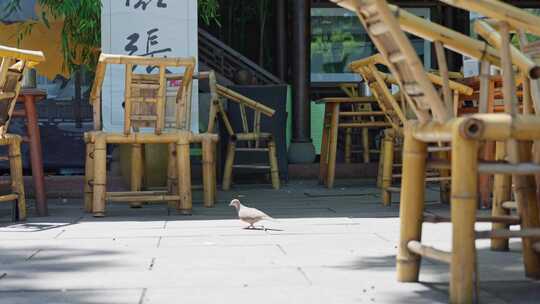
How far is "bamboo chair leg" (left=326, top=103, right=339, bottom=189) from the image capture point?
7.47m

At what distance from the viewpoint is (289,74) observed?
34.4 ft

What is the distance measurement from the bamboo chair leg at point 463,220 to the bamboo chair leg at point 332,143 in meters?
4.76

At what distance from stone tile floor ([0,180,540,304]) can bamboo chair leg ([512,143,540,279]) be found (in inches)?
2.7

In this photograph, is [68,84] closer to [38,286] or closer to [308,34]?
[308,34]

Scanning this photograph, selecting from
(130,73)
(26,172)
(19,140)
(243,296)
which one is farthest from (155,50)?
(243,296)

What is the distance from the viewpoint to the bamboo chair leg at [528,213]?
312 centimetres

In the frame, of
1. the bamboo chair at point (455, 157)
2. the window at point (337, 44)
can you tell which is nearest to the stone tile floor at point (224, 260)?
the bamboo chair at point (455, 157)

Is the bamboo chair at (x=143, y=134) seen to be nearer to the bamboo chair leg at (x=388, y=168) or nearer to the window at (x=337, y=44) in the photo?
the bamboo chair leg at (x=388, y=168)

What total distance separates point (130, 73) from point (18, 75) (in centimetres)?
62

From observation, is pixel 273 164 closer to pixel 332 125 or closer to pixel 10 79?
pixel 332 125

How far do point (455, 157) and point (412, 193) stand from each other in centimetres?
41

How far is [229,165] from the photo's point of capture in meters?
7.59

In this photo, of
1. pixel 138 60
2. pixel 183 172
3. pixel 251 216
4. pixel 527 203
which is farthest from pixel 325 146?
pixel 527 203

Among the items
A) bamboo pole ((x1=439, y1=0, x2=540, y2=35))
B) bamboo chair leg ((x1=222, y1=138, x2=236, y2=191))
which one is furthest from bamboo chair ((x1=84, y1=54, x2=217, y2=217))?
bamboo pole ((x1=439, y1=0, x2=540, y2=35))
